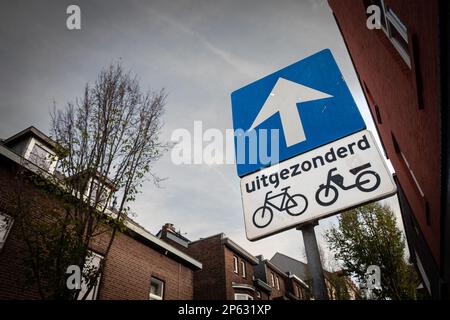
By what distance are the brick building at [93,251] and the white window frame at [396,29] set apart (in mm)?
6989

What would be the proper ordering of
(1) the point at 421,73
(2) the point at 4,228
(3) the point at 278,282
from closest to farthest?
(1) the point at 421,73 → (2) the point at 4,228 → (3) the point at 278,282

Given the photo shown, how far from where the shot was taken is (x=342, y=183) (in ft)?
4.50

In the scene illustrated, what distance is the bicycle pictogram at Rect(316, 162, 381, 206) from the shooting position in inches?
51.3

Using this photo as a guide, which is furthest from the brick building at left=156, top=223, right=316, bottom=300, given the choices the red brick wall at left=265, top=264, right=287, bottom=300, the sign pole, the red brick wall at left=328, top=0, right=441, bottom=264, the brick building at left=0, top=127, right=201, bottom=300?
the sign pole

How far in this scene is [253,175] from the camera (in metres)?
1.67

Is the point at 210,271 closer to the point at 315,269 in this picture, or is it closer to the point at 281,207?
the point at 281,207

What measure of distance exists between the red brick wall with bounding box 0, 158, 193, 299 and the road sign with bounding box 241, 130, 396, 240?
6.14 metres

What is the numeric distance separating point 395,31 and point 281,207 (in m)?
4.38

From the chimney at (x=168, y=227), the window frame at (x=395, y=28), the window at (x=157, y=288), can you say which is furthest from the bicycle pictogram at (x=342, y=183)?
the chimney at (x=168, y=227)

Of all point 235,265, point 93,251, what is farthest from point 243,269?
point 93,251

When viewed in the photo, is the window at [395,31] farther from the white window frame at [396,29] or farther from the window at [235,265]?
the window at [235,265]

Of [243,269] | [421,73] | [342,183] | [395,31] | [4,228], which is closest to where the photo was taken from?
[342,183]
